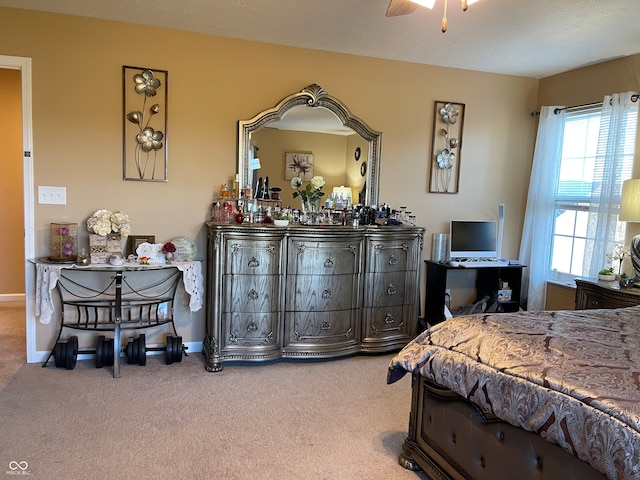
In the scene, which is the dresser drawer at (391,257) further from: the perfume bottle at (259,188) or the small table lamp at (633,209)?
the small table lamp at (633,209)

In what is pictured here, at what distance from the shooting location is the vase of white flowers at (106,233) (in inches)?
135

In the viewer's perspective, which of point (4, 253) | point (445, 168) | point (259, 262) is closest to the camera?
point (259, 262)

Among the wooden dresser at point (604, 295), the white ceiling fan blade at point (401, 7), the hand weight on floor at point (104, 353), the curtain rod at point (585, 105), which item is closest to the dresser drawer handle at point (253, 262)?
the hand weight on floor at point (104, 353)

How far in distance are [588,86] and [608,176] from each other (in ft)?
2.91

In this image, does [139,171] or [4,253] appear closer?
[139,171]

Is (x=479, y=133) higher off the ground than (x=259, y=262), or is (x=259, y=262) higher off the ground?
(x=479, y=133)

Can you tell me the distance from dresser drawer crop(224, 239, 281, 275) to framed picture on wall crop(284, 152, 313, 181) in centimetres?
74

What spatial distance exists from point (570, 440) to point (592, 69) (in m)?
3.80

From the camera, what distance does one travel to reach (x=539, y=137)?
4.52m

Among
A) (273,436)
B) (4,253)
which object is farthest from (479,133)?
(4,253)

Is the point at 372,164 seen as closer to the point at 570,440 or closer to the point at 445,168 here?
the point at 445,168

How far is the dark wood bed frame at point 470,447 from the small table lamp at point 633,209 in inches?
89.1

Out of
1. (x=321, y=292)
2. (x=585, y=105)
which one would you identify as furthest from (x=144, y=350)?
(x=585, y=105)

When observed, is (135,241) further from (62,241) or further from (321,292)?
(321,292)
